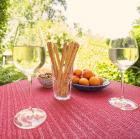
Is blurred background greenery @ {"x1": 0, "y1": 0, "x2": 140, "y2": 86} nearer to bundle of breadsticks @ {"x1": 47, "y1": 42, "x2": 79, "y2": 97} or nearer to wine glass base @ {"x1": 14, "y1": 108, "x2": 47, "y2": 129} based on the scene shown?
bundle of breadsticks @ {"x1": 47, "y1": 42, "x2": 79, "y2": 97}

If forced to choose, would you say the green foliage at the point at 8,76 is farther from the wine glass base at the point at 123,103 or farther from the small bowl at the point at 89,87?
the wine glass base at the point at 123,103

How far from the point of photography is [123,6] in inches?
182

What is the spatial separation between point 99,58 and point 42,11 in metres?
4.35

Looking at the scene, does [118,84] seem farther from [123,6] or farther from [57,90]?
[123,6]

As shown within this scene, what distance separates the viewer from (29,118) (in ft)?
2.27

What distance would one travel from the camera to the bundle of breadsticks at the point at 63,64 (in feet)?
2.75

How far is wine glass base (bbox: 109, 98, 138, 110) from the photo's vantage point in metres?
0.81

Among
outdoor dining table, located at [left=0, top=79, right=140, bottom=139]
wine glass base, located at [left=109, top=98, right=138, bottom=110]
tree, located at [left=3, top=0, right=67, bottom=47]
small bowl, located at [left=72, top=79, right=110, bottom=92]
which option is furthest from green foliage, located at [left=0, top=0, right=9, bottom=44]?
wine glass base, located at [left=109, top=98, right=138, bottom=110]

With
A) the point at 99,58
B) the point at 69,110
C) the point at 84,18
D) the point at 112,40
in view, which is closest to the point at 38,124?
the point at 69,110

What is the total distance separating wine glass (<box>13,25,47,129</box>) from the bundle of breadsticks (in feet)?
0.47

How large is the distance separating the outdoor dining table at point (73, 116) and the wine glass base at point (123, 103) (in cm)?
2

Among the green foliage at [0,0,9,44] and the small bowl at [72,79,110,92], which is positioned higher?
the green foliage at [0,0,9,44]

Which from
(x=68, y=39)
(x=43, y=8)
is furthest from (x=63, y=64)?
(x=43, y=8)

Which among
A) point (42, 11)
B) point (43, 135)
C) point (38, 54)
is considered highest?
point (42, 11)
